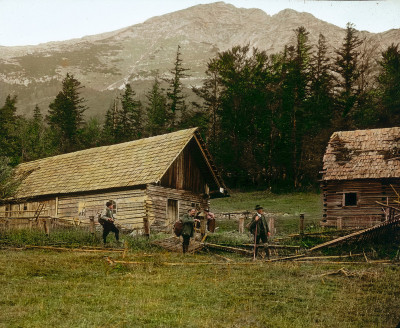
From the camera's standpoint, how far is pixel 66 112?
208 ft

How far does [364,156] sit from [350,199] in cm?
271

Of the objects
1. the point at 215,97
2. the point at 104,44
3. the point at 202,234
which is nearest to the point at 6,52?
the point at 104,44

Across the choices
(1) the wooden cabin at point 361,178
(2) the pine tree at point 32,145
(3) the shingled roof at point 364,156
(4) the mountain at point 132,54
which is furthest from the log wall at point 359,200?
(4) the mountain at point 132,54

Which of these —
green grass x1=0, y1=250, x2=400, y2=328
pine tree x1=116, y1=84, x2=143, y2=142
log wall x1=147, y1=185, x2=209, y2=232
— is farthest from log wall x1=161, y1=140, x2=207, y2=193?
pine tree x1=116, y1=84, x2=143, y2=142

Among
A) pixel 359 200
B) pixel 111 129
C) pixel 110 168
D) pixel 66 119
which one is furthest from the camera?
pixel 111 129

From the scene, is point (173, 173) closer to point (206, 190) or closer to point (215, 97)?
point (206, 190)

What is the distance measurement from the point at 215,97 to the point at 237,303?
45.7 metres

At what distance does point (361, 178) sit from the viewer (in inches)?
1043

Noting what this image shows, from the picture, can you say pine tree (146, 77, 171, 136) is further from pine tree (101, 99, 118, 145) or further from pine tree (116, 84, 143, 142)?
pine tree (101, 99, 118, 145)

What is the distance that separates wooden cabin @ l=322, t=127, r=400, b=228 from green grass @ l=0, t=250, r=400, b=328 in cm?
1397

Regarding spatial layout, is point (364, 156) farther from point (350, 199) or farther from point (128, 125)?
point (128, 125)

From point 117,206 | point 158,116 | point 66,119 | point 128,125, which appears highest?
point 158,116

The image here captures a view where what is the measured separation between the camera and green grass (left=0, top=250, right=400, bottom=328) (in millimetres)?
7766

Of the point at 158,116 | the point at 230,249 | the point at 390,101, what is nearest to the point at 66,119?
the point at 158,116
